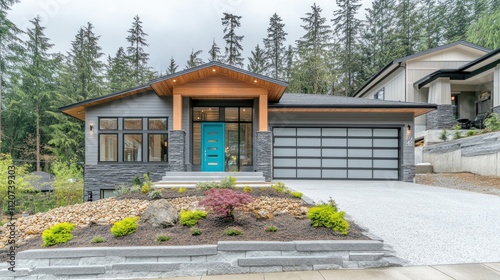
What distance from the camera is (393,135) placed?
30.9ft

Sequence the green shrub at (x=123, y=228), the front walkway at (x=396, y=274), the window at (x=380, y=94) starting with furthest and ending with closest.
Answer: the window at (x=380, y=94), the green shrub at (x=123, y=228), the front walkway at (x=396, y=274)

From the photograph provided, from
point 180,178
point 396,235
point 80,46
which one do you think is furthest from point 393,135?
point 80,46

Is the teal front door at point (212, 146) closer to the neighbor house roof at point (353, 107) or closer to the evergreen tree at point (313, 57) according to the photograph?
the neighbor house roof at point (353, 107)

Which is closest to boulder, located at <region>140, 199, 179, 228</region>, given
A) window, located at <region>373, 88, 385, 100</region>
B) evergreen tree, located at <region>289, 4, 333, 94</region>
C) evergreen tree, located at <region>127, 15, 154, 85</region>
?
window, located at <region>373, 88, 385, 100</region>

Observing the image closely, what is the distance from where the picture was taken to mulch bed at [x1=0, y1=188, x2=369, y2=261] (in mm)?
2975

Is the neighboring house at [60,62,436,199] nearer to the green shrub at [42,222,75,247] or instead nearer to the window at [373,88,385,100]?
the green shrub at [42,222,75,247]

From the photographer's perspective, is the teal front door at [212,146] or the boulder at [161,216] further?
the teal front door at [212,146]

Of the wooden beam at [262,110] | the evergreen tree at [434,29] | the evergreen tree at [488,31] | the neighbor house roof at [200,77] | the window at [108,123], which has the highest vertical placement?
the evergreen tree at [434,29]

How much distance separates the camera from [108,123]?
902cm

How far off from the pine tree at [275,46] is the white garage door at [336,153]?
54.3ft

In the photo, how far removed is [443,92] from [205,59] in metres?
19.5

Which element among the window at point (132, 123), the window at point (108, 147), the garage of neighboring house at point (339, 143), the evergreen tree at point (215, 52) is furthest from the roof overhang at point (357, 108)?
the evergreen tree at point (215, 52)

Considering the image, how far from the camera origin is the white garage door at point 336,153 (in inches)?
372

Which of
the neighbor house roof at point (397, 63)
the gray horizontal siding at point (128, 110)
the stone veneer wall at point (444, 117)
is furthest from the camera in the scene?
the neighbor house roof at point (397, 63)
